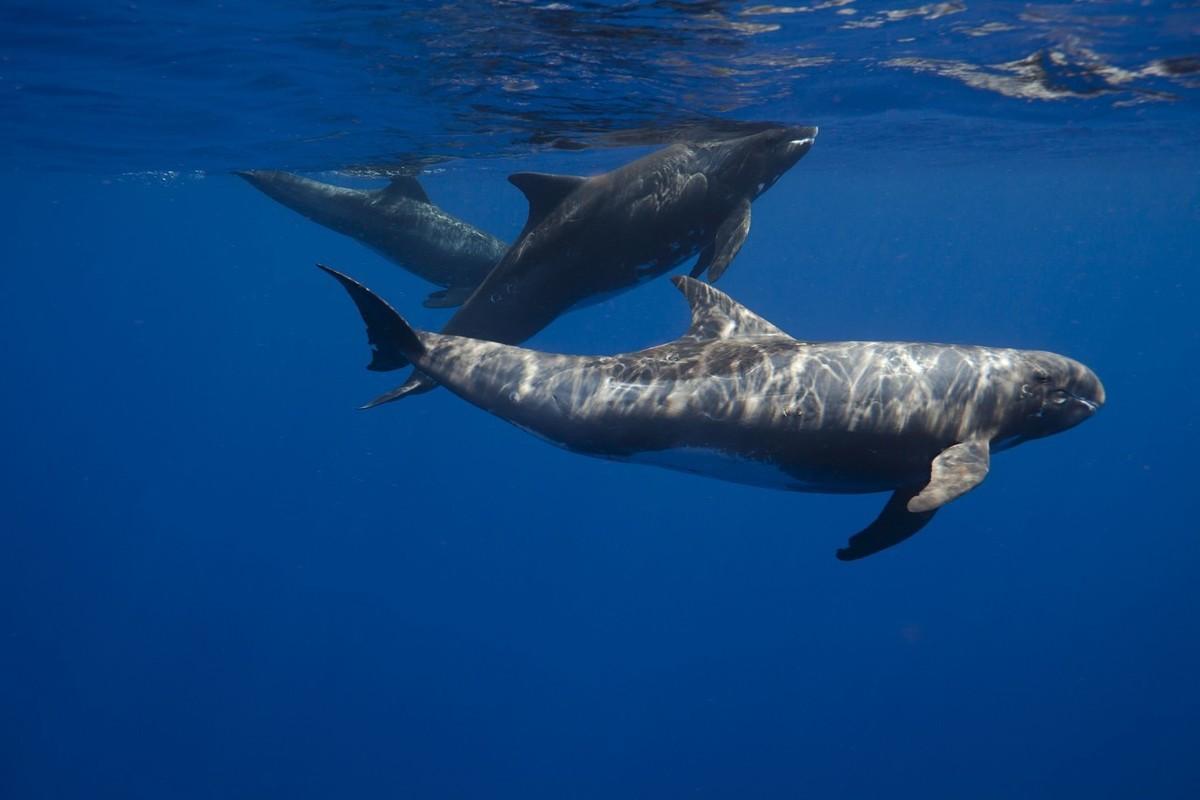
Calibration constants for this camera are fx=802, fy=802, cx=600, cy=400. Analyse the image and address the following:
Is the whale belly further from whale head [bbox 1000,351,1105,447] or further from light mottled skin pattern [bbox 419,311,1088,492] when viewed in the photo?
whale head [bbox 1000,351,1105,447]

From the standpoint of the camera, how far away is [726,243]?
11.1m

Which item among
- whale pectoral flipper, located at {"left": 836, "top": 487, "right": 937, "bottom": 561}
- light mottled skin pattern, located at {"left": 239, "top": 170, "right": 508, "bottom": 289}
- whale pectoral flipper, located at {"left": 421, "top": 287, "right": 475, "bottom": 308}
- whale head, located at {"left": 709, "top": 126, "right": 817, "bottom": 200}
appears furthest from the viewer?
light mottled skin pattern, located at {"left": 239, "top": 170, "right": 508, "bottom": 289}

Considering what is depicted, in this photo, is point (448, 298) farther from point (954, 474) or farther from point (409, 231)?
point (954, 474)

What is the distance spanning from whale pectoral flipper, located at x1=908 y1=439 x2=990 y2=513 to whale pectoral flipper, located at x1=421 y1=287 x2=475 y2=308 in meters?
8.81

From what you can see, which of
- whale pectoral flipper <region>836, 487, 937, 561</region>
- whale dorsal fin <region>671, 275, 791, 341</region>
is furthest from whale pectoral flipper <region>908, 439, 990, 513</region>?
whale dorsal fin <region>671, 275, 791, 341</region>

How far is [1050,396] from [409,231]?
39.4 feet

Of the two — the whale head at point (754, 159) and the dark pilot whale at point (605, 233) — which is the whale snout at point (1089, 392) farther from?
the whale head at point (754, 159)

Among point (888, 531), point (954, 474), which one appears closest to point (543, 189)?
point (888, 531)

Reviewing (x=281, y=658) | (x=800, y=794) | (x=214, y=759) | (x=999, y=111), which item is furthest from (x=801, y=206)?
(x=214, y=759)

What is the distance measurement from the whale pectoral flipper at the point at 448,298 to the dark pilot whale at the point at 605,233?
2.45m

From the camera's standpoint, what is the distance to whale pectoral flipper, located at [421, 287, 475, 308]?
13984 millimetres

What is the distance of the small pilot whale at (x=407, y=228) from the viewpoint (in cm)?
1562

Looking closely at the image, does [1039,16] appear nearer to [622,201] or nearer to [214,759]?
[622,201]

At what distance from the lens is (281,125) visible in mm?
20703
